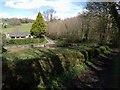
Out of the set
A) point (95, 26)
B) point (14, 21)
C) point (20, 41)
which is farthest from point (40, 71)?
point (14, 21)

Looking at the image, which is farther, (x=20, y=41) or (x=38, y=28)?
(x=38, y=28)

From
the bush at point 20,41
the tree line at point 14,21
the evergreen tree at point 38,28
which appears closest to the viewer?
the bush at point 20,41

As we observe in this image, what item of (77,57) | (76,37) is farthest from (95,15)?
(77,57)

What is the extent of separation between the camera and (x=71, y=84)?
45.1 ft

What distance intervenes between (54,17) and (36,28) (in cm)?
2983

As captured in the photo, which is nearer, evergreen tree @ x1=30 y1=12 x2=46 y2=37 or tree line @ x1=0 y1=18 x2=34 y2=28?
evergreen tree @ x1=30 y1=12 x2=46 y2=37

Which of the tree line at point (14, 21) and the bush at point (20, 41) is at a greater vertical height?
the tree line at point (14, 21)

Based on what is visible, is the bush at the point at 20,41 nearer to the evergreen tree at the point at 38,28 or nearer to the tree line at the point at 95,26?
the evergreen tree at the point at 38,28

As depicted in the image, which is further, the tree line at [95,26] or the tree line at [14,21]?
the tree line at [14,21]

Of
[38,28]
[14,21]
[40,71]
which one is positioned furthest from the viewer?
[14,21]

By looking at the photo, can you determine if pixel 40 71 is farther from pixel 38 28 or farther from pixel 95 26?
pixel 38 28

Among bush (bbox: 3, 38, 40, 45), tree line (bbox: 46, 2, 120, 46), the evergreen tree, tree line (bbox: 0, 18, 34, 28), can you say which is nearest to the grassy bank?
tree line (bbox: 46, 2, 120, 46)

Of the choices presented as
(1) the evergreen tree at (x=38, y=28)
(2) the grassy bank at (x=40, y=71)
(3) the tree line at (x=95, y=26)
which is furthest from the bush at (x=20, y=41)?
(2) the grassy bank at (x=40, y=71)

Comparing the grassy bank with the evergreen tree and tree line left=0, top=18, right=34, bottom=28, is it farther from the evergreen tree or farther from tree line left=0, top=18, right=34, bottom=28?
tree line left=0, top=18, right=34, bottom=28
